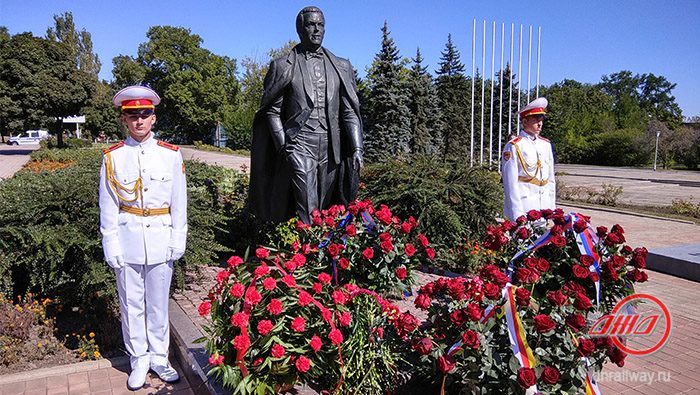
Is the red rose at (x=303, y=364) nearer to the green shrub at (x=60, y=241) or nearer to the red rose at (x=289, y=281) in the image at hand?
the red rose at (x=289, y=281)

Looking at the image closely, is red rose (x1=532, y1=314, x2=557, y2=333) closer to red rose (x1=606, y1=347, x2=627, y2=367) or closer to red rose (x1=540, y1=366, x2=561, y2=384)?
red rose (x1=540, y1=366, x2=561, y2=384)

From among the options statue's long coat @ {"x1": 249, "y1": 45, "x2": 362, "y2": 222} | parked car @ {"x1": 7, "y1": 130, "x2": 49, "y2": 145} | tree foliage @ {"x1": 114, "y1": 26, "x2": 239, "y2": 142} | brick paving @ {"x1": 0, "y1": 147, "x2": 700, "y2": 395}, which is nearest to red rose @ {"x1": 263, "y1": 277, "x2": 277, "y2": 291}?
brick paving @ {"x1": 0, "y1": 147, "x2": 700, "y2": 395}

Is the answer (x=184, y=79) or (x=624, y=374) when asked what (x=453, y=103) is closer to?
(x=624, y=374)

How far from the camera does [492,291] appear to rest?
261 cm

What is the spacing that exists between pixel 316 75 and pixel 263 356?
3.17 meters

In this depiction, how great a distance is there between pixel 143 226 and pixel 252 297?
3.80 feet

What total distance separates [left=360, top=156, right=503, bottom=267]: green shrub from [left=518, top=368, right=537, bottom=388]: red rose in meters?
4.22

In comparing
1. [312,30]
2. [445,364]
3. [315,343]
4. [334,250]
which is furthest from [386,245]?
[312,30]

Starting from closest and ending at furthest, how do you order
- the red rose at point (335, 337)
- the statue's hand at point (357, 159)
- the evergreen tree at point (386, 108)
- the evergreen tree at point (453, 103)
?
the red rose at point (335, 337), the statue's hand at point (357, 159), the evergreen tree at point (386, 108), the evergreen tree at point (453, 103)

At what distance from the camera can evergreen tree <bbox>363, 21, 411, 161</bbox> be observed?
22.4 meters

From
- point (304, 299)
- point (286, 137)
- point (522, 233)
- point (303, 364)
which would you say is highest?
point (286, 137)

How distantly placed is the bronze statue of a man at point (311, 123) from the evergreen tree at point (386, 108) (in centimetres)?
1669

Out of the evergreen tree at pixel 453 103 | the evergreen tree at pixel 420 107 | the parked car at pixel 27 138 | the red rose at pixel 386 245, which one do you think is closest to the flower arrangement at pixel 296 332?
the red rose at pixel 386 245

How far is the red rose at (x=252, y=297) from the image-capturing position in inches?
108
